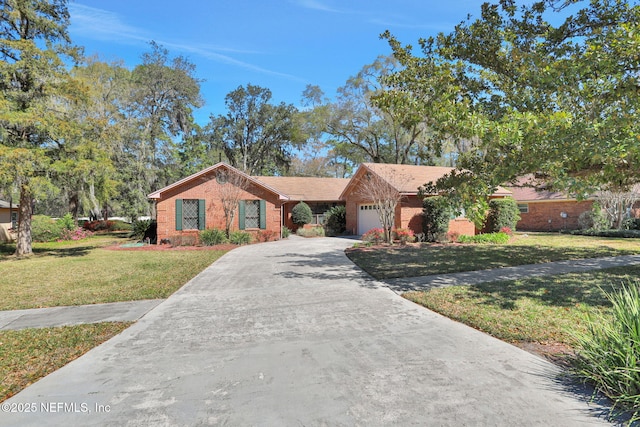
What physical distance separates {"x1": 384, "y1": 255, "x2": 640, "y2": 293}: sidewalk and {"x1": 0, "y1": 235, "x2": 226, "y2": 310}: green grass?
18.2 feet

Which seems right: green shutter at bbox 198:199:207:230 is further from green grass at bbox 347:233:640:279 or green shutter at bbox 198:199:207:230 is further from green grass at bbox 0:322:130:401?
green grass at bbox 0:322:130:401

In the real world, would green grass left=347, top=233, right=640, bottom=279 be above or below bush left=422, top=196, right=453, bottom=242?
below

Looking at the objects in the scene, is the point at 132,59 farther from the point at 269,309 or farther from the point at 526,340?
the point at 526,340

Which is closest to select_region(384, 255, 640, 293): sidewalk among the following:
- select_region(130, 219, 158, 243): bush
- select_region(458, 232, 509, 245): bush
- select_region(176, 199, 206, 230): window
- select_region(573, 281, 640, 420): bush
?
select_region(573, 281, 640, 420): bush

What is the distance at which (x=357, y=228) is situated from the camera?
22344mm

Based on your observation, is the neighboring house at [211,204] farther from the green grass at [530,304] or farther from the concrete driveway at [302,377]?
the green grass at [530,304]

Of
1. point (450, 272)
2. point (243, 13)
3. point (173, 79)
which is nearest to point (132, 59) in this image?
point (173, 79)

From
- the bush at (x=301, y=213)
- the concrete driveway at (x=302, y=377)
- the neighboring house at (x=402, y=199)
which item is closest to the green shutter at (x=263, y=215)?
the bush at (x=301, y=213)

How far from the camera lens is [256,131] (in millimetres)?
39750

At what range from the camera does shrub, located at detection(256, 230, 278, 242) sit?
18.6 metres

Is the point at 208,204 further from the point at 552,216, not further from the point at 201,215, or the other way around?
the point at 552,216

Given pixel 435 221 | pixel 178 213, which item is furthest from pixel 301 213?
pixel 435 221

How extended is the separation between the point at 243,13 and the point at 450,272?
9969 mm

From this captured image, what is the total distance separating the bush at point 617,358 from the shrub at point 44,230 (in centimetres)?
2536
